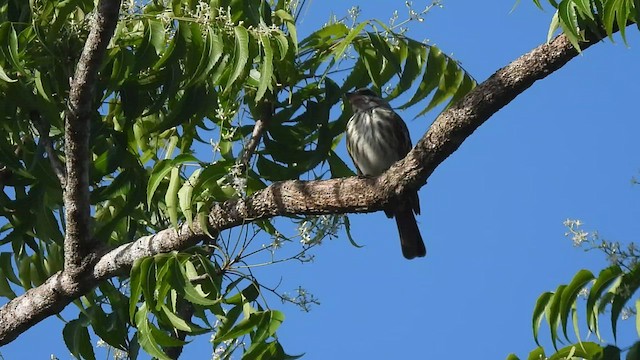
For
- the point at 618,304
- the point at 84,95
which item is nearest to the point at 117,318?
the point at 84,95

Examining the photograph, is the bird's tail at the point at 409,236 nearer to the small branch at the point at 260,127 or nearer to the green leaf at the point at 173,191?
the small branch at the point at 260,127

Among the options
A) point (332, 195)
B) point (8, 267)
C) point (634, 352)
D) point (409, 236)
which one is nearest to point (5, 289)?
point (8, 267)

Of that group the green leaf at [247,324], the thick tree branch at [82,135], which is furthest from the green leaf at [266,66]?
the green leaf at [247,324]

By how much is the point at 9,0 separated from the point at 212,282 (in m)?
1.45

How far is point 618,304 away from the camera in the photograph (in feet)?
12.9

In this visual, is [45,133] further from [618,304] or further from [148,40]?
[618,304]

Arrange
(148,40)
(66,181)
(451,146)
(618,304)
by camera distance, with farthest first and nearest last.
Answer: (66,181) → (148,40) → (451,146) → (618,304)

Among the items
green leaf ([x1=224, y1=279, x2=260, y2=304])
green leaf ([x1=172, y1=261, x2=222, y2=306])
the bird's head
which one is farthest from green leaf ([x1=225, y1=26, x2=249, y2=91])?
the bird's head

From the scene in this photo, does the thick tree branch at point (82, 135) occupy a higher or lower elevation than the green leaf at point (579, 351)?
higher

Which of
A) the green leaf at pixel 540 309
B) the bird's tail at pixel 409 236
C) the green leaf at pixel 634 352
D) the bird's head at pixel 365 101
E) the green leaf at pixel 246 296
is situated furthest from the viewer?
the bird's head at pixel 365 101

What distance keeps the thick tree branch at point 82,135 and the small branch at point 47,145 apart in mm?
149

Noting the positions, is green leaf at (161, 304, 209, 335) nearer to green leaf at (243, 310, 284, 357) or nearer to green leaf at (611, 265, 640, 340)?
green leaf at (243, 310, 284, 357)

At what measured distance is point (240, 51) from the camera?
4.55 meters

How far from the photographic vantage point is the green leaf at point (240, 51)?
4.52m
